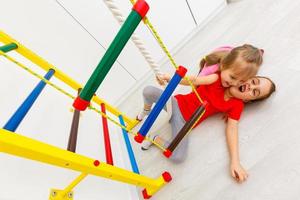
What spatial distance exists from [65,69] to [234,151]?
77cm

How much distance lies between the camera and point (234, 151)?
2.94 feet

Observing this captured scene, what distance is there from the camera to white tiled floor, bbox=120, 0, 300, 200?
82cm

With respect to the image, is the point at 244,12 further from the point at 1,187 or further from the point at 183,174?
the point at 1,187

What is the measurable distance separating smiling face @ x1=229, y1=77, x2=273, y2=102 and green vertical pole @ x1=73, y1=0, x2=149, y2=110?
0.59m

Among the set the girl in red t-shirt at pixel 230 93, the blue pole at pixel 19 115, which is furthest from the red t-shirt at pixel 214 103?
the blue pole at pixel 19 115

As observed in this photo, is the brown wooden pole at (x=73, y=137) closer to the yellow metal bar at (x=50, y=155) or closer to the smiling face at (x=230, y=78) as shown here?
the yellow metal bar at (x=50, y=155)

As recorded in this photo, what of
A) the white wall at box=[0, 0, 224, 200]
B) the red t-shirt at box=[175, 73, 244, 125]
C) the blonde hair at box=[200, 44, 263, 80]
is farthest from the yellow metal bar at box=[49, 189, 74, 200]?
the blonde hair at box=[200, 44, 263, 80]

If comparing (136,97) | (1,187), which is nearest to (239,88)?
(136,97)

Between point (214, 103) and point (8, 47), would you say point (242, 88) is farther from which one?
point (8, 47)

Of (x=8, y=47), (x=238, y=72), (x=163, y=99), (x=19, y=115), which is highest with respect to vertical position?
(x=8, y=47)

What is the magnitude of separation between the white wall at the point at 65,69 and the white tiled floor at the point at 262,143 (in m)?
0.21

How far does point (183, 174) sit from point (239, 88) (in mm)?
381

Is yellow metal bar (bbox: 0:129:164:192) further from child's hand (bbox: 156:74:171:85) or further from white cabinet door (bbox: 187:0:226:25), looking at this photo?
white cabinet door (bbox: 187:0:226:25)

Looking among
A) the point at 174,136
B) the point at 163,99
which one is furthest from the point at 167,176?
the point at 163,99
